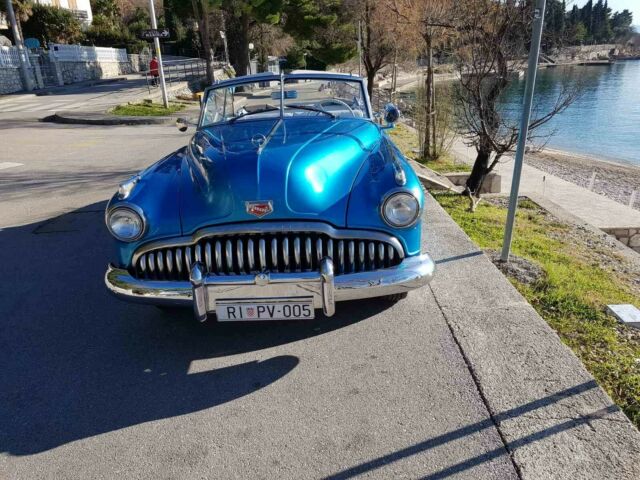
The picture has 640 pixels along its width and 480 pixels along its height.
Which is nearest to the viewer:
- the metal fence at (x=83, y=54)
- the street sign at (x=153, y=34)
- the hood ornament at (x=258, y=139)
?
the hood ornament at (x=258, y=139)

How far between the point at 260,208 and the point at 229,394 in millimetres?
1071

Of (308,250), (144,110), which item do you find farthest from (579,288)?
(144,110)

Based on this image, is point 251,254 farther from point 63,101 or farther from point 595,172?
point 63,101

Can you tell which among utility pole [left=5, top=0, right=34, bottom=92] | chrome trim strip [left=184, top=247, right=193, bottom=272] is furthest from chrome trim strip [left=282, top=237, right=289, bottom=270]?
utility pole [left=5, top=0, right=34, bottom=92]

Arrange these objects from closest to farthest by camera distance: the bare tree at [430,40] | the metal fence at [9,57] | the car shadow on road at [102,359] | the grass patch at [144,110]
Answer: the car shadow on road at [102,359]
the bare tree at [430,40]
the grass patch at [144,110]
the metal fence at [9,57]

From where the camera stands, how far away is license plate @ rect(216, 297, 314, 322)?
110 inches

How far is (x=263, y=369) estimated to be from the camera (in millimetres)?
2910

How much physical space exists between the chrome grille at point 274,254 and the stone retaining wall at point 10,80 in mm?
24853

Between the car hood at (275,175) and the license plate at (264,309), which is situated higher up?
the car hood at (275,175)

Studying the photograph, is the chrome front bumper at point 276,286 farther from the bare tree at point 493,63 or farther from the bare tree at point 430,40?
the bare tree at point 430,40

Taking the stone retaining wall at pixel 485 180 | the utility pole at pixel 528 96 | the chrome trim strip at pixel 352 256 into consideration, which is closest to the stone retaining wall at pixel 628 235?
the stone retaining wall at pixel 485 180

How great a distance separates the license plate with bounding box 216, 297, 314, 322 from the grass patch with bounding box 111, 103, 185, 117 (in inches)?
617

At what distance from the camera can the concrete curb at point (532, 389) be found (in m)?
2.12

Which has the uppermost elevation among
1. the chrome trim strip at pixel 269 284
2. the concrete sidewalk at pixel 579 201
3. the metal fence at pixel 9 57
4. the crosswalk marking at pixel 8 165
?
the metal fence at pixel 9 57
